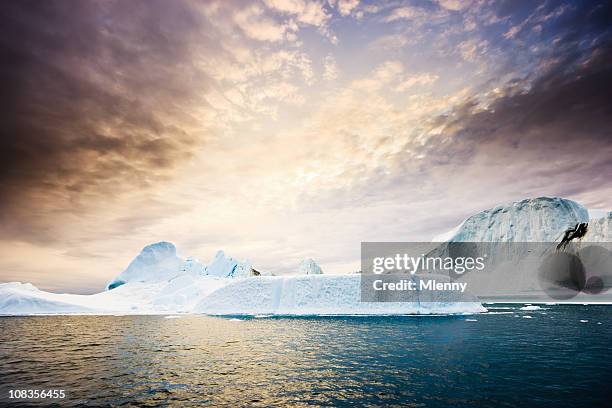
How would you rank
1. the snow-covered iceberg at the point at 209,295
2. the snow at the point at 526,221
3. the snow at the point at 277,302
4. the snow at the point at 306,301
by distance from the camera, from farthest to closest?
the snow at the point at 526,221 < the snow-covered iceberg at the point at 209,295 < the snow at the point at 277,302 < the snow at the point at 306,301

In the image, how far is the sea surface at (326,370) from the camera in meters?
10.1

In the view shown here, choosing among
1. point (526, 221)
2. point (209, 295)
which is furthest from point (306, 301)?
point (526, 221)

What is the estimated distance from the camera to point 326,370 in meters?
13.5

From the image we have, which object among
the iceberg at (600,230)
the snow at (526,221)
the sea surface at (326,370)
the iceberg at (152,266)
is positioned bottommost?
the sea surface at (326,370)

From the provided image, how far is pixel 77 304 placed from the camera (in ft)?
195

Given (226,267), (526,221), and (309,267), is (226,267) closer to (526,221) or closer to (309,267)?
(309,267)

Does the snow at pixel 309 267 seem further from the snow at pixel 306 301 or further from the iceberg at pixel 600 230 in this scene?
the iceberg at pixel 600 230

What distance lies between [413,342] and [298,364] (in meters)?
9.09

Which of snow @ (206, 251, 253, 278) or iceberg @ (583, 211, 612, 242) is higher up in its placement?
iceberg @ (583, 211, 612, 242)

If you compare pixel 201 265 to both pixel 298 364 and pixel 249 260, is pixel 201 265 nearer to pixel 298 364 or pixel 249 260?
pixel 249 260

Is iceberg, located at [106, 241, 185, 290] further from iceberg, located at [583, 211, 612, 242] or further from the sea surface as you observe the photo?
iceberg, located at [583, 211, 612, 242]

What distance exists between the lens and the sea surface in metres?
10.1

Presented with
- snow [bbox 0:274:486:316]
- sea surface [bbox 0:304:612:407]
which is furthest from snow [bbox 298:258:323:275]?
sea surface [bbox 0:304:612:407]

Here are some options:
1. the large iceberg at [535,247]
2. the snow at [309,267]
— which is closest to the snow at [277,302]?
the snow at [309,267]
